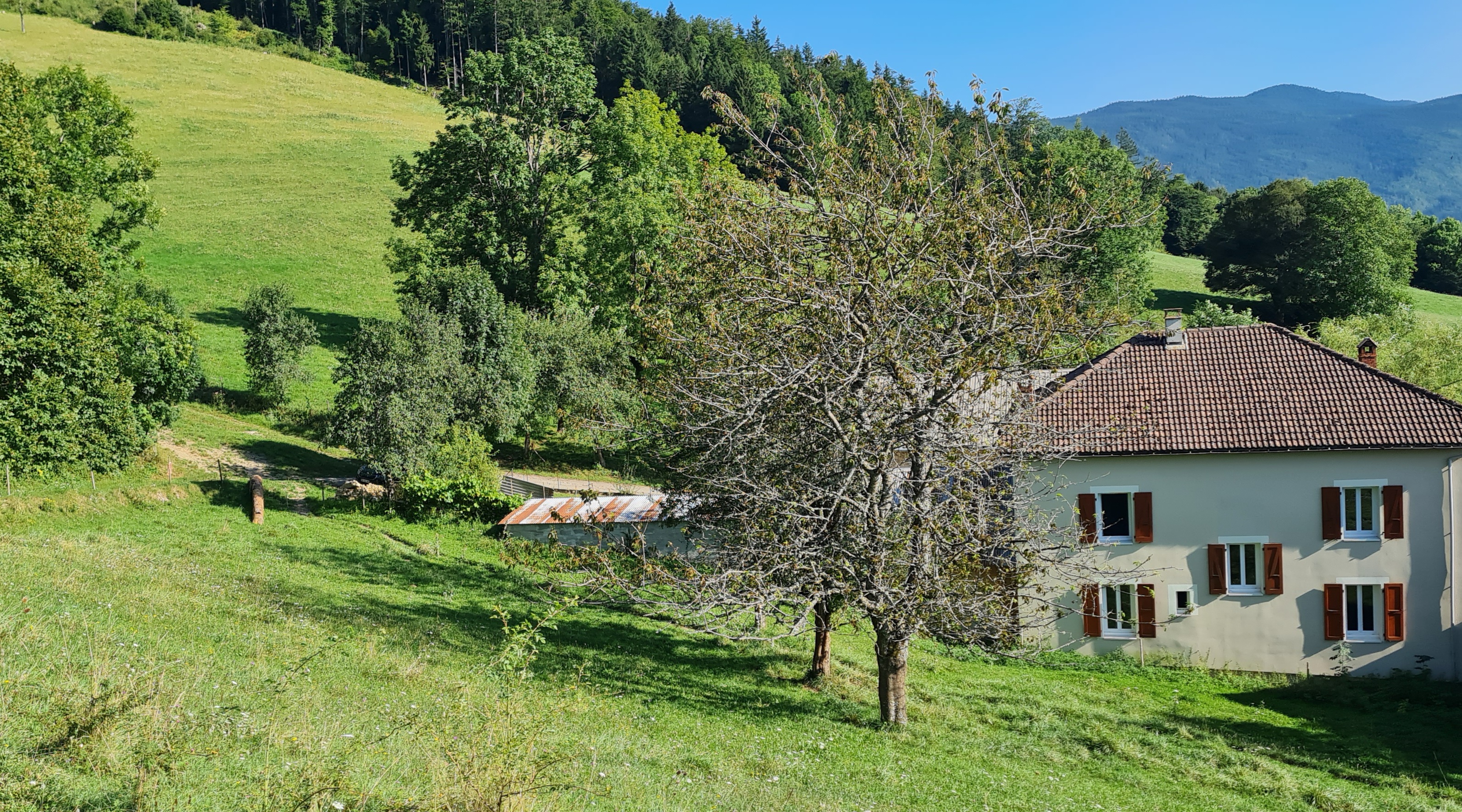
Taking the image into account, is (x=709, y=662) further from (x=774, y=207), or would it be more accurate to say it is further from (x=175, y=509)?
(x=175, y=509)

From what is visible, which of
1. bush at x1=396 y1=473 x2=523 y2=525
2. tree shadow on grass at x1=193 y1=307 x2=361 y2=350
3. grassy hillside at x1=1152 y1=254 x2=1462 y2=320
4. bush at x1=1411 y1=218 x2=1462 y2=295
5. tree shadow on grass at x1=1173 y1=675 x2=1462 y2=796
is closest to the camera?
tree shadow on grass at x1=1173 y1=675 x2=1462 y2=796

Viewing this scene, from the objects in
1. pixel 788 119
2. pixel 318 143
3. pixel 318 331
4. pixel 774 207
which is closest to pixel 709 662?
pixel 774 207

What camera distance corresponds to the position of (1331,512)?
24828mm

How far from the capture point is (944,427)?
14312 millimetres

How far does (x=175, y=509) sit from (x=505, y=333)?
14313mm

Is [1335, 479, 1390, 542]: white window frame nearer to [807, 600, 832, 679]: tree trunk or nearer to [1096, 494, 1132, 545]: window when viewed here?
[1096, 494, 1132, 545]: window

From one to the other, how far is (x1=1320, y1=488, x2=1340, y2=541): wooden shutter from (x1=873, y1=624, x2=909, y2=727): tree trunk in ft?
49.6

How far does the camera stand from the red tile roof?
24.7 meters

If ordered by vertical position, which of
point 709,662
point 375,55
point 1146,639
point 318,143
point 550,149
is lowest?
point 1146,639

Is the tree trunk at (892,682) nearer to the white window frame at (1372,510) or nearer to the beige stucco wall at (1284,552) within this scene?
the beige stucco wall at (1284,552)

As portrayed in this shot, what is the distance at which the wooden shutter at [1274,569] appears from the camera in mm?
24969

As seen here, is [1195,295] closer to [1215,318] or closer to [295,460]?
[1215,318]

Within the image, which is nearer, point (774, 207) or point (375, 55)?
point (774, 207)

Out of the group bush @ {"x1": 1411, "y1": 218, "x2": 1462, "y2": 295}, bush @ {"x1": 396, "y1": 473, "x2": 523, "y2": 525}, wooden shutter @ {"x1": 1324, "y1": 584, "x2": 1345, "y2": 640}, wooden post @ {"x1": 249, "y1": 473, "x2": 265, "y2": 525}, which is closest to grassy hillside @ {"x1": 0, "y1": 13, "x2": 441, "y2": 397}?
bush @ {"x1": 396, "y1": 473, "x2": 523, "y2": 525}
